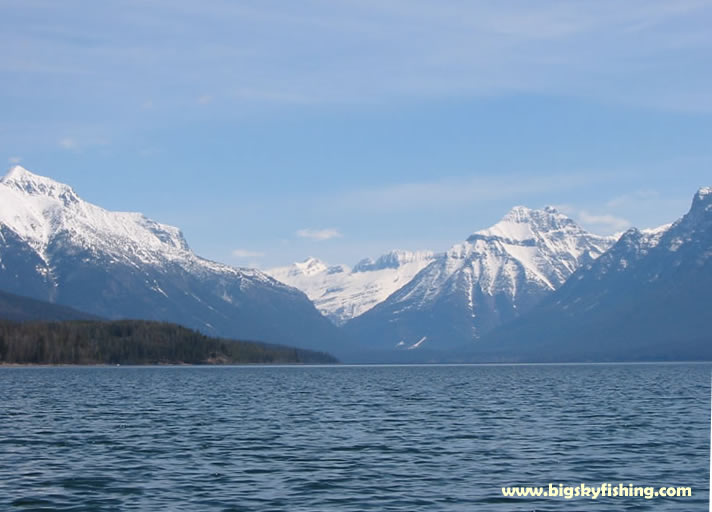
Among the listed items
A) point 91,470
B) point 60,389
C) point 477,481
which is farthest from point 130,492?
point 60,389

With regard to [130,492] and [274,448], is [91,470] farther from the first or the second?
[274,448]

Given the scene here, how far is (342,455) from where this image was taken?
6925 cm

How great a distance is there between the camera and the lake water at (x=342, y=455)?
52.3 meters

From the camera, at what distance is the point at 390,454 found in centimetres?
6919

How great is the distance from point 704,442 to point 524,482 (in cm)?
2367

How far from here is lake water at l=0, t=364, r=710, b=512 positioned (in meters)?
52.3

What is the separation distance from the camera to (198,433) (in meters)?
84.6

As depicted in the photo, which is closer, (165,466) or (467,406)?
(165,466)

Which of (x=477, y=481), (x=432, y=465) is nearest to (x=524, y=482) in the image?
(x=477, y=481)

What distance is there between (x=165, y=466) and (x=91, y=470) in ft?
14.5

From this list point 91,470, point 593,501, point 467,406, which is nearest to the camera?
point 593,501

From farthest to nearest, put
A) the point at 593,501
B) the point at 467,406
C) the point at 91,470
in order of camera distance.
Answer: the point at 467,406 → the point at 91,470 → the point at 593,501

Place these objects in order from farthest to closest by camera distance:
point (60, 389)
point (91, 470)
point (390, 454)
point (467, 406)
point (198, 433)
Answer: point (60, 389), point (467, 406), point (198, 433), point (390, 454), point (91, 470)

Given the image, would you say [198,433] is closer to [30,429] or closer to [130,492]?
[30,429]
